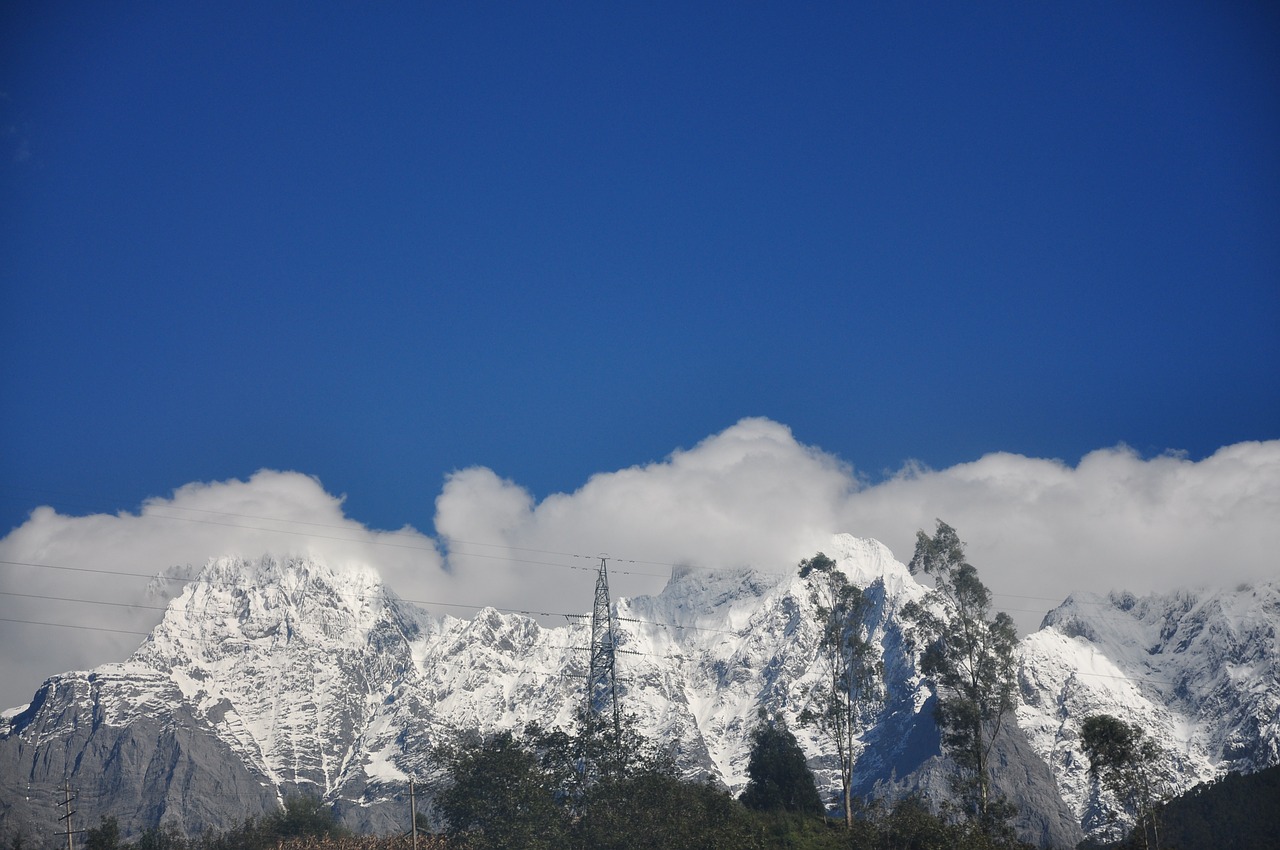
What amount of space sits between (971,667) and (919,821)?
1364 cm

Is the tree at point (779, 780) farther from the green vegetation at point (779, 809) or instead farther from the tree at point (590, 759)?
the tree at point (590, 759)

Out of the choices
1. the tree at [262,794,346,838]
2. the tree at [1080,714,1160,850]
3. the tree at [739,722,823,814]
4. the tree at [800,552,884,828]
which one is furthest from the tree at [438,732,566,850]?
the tree at [1080,714,1160,850]

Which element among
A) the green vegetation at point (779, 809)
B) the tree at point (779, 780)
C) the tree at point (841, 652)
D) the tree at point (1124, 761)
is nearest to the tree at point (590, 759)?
the green vegetation at point (779, 809)

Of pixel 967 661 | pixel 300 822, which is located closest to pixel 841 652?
pixel 967 661

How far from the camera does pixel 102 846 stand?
5246 inches

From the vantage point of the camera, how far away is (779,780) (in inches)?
5118

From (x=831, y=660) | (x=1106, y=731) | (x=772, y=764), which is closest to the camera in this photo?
(x=1106, y=731)

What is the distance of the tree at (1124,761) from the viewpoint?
9369cm

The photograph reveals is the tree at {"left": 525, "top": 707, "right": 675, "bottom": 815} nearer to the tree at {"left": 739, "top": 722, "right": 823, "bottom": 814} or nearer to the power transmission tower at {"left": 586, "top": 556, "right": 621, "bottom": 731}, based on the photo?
the power transmission tower at {"left": 586, "top": 556, "right": 621, "bottom": 731}

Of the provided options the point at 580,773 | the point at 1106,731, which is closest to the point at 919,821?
the point at 1106,731

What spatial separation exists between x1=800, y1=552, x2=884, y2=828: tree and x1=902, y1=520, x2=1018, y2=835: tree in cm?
998

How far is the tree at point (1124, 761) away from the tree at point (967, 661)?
7.10 meters

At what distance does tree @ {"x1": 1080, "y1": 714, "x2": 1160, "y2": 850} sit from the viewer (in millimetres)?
93688

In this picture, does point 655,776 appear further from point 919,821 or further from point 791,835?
point 919,821
